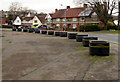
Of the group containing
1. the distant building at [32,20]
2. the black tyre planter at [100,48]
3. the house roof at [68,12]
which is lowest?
the black tyre planter at [100,48]

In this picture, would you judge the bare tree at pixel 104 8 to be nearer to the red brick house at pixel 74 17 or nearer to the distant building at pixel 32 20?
the red brick house at pixel 74 17

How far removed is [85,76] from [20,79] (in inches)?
99.7

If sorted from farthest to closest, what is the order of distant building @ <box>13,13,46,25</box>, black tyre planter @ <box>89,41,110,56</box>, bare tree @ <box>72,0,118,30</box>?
distant building @ <box>13,13,46,25</box>
bare tree @ <box>72,0,118,30</box>
black tyre planter @ <box>89,41,110,56</box>

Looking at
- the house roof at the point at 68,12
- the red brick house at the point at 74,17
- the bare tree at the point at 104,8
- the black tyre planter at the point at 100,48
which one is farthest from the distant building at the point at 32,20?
the black tyre planter at the point at 100,48

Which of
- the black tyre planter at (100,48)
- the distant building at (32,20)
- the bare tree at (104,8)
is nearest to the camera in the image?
the black tyre planter at (100,48)

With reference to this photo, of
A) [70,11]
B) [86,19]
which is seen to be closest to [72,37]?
[86,19]

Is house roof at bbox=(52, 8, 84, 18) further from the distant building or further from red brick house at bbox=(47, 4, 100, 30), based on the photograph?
the distant building

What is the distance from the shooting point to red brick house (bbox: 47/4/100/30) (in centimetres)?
6406

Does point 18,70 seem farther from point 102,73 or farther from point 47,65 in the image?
point 102,73

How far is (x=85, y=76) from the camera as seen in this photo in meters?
7.49

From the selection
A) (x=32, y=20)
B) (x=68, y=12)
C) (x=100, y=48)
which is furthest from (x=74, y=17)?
(x=100, y=48)

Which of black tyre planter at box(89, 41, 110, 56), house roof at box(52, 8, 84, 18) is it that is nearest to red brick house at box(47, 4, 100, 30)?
house roof at box(52, 8, 84, 18)

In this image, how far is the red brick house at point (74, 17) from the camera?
64062 millimetres

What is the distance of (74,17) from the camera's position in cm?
6775
